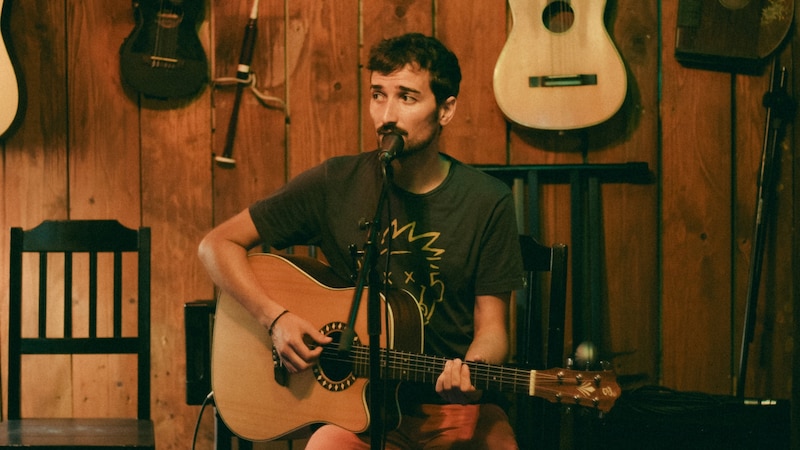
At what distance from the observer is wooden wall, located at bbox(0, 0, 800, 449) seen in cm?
288

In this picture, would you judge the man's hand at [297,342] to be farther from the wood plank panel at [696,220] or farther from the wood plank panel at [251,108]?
the wood plank panel at [696,220]

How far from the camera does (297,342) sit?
207cm

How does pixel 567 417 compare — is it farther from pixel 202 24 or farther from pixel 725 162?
pixel 202 24

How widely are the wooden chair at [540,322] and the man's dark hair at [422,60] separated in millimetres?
602

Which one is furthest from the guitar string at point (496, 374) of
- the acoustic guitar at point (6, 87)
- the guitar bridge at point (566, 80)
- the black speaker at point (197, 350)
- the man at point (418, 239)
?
the acoustic guitar at point (6, 87)

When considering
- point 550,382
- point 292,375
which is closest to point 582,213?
point 550,382

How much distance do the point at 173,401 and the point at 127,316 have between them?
0.37m

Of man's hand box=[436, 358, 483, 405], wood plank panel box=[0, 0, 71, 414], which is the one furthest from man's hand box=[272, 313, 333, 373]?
wood plank panel box=[0, 0, 71, 414]

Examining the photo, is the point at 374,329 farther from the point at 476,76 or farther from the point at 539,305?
the point at 476,76

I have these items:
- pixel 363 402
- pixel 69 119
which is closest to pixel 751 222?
pixel 363 402

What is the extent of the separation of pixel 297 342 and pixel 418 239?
1.46 ft

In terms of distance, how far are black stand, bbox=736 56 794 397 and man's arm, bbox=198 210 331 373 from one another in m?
1.55

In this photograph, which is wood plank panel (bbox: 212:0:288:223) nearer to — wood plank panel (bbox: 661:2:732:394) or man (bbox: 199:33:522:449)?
man (bbox: 199:33:522:449)

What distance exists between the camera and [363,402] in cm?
206
